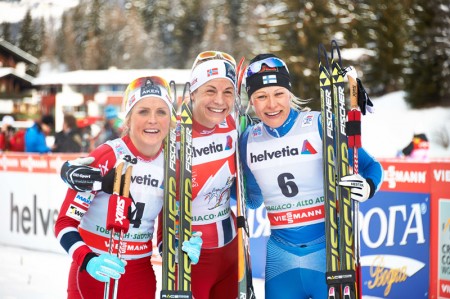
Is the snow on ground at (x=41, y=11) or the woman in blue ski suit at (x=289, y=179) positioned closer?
the woman in blue ski suit at (x=289, y=179)

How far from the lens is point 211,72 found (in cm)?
407

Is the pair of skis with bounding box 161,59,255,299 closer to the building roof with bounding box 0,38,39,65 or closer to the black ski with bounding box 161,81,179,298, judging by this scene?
the black ski with bounding box 161,81,179,298

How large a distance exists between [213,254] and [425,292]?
305 cm

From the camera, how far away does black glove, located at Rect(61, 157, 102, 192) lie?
346cm

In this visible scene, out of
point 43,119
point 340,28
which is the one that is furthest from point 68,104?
point 43,119

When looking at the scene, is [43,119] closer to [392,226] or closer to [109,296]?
[392,226]

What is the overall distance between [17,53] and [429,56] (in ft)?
119

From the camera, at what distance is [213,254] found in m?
4.05

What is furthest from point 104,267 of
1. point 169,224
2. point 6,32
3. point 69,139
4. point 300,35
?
point 6,32

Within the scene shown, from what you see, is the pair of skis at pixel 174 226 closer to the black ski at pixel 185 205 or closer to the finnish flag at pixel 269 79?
the black ski at pixel 185 205

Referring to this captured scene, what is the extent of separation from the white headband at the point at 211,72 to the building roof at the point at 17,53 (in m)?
50.4

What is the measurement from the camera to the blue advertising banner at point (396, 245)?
6.25 metres

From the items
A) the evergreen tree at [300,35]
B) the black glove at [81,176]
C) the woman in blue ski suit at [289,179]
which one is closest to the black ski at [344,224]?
the woman in blue ski suit at [289,179]

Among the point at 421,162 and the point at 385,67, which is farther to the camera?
the point at 385,67
